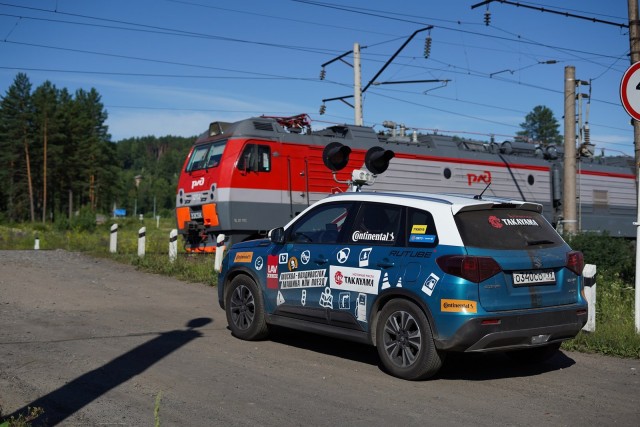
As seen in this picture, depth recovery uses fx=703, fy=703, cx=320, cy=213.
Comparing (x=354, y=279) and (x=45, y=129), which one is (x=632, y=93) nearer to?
(x=354, y=279)

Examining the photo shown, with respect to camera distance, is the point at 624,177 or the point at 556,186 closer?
the point at 556,186

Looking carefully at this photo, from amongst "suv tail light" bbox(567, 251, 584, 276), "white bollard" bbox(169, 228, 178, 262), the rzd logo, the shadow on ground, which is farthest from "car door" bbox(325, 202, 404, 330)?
the rzd logo

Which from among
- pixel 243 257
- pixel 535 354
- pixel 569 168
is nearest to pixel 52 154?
pixel 569 168

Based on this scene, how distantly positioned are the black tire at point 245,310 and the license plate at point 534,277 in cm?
317

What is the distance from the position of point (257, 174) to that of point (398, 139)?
5.67 metres

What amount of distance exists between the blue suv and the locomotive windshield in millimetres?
10310

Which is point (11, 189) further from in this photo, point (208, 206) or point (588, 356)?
point (588, 356)

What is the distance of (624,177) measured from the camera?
92.6 feet

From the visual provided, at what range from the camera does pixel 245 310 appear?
8.57 meters

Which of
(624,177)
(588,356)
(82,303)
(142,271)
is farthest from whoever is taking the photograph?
(624,177)

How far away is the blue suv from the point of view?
6.26 metres

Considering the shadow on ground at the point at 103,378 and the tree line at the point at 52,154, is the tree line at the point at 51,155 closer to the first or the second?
the tree line at the point at 52,154

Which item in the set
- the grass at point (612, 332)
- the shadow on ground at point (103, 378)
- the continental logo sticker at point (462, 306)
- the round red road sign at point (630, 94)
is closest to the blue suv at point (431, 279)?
the continental logo sticker at point (462, 306)

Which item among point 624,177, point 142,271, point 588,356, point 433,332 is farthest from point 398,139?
point 433,332
